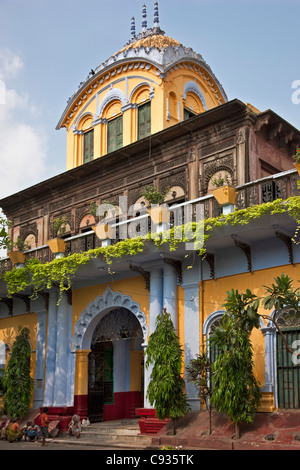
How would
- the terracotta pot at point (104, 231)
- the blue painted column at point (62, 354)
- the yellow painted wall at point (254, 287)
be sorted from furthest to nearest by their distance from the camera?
1. the blue painted column at point (62, 354)
2. the terracotta pot at point (104, 231)
3. the yellow painted wall at point (254, 287)

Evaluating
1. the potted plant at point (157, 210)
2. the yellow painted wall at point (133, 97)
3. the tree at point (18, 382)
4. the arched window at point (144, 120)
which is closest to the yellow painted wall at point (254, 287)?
the potted plant at point (157, 210)

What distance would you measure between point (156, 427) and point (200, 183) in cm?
681

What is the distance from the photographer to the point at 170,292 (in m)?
15.8

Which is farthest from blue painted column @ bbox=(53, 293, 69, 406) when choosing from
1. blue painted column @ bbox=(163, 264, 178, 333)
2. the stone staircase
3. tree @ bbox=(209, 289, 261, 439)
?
tree @ bbox=(209, 289, 261, 439)

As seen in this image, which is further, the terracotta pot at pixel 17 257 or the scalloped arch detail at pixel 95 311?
the terracotta pot at pixel 17 257

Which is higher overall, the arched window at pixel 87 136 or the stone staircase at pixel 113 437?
the arched window at pixel 87 136

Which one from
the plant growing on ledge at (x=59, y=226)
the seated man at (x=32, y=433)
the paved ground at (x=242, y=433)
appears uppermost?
the plant growing on ledge at (x=59, y=226)

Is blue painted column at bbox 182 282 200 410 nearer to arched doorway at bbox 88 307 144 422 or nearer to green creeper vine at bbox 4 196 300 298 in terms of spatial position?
green creeper vine at bbox 4 196 300 298

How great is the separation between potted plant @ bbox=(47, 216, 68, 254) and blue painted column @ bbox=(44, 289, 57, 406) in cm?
178

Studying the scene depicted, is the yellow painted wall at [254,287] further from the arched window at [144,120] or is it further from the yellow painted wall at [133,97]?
the arched window at [144,120]

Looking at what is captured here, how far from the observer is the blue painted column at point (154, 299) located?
620 inches

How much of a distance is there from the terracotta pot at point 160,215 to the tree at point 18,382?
→ 21.3 ft

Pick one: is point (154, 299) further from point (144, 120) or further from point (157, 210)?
point (144, 120)

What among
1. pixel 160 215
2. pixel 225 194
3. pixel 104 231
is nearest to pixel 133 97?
pixel 104 231
